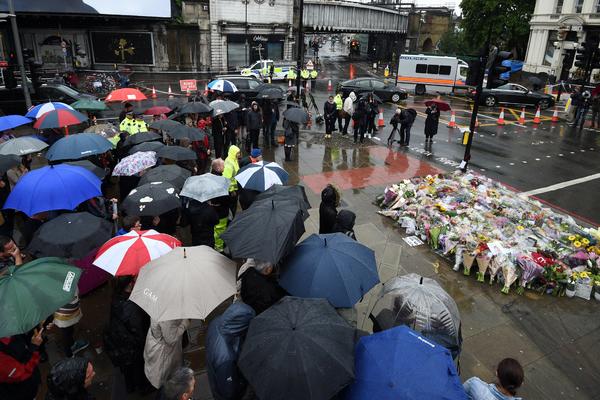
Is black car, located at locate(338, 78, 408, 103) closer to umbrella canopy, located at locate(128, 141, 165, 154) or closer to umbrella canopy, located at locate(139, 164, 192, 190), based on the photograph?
umbrella canopy, located at locate(128, 141, 165, 154)

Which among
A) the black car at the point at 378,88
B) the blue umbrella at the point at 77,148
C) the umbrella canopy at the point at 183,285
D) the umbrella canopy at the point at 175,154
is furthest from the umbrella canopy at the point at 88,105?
the black car at the point at 378,88

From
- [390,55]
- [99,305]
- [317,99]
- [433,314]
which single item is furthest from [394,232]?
[390,55]

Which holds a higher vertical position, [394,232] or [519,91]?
[519,91]

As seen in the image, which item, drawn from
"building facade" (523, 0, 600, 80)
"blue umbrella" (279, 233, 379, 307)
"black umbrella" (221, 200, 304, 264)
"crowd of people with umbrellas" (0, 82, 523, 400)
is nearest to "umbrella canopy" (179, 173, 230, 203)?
"crowd of people with umbrellas" (0, 82, 523, 400)

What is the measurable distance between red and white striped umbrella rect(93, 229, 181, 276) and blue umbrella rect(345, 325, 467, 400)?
8.86 feet

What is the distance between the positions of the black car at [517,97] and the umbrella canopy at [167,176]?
936 inches

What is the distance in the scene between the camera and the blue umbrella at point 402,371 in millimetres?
2990

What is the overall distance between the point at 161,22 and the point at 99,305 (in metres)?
37.0

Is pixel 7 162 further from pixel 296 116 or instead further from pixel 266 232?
pixel 296 116

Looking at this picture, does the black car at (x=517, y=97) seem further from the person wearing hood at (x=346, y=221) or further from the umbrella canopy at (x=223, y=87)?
the person wearing hood at (x=346, y=221)

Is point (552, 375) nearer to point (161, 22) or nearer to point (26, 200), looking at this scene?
point (26, 200)

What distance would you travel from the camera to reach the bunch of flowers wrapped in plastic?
7.18 m

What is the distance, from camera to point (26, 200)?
5820mm

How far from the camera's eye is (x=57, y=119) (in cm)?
949
